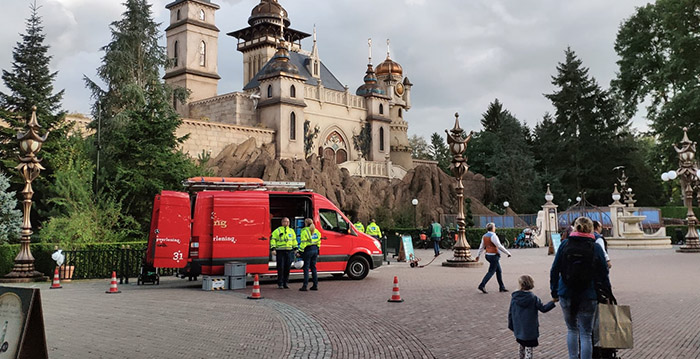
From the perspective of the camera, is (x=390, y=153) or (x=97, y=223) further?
(x=390, y=153)

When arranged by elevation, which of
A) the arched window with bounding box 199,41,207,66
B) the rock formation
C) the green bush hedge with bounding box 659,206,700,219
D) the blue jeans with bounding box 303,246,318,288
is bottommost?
the blue jeans with bounding box 303,246,318,288

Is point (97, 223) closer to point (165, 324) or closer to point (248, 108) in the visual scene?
point (165, 324)

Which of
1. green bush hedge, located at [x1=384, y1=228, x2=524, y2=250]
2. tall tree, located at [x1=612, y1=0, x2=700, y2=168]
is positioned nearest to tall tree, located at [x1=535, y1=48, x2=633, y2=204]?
tall tree, located at [x1=612, y1=0, x2=700, y2=168]

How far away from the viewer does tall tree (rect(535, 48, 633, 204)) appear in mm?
56250

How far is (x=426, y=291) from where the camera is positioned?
12.3 m

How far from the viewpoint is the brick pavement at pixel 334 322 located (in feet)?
21.9

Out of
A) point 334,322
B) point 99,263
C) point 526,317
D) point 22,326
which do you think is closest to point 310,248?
point 334,322

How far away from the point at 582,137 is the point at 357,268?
49.7m

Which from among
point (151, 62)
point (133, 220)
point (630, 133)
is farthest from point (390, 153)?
point (133, 220)

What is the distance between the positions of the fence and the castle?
2415 cm

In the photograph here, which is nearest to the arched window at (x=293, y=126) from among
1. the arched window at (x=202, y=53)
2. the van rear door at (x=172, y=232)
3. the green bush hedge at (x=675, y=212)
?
the arched window at (x=202, y=53)

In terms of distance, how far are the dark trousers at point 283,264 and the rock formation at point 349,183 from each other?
2404 centimetres

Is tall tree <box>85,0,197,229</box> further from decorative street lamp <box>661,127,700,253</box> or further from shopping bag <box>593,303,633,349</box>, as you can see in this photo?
decorative street lamp <box>661,127,700,253</box>

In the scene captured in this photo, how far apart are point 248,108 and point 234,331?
41560 millimetres
